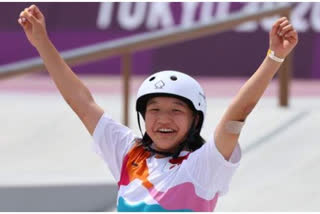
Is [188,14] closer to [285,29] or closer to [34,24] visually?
[34,24]

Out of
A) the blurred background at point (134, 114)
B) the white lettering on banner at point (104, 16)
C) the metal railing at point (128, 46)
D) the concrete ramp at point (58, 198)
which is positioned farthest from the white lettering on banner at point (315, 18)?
the concrete ramp at point (58, 198)

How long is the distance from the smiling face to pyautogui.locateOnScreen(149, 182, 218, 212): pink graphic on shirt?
173 millimetres

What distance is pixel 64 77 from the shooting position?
2.92m

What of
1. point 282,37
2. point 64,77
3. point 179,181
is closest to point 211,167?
point 179,181

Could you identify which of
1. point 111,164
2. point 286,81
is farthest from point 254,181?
point 111,164

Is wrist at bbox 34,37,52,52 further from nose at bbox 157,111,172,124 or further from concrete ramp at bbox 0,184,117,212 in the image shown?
concrete ramp at bbox 0,184,117,212

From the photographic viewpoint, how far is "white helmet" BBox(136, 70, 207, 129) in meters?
2.74

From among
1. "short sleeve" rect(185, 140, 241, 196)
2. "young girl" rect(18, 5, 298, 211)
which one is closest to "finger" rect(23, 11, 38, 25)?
"young girl" rect(18, 5, 298, 211)

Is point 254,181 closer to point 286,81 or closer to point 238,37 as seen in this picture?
point 286,81

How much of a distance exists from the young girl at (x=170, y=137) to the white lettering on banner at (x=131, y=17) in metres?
9.89

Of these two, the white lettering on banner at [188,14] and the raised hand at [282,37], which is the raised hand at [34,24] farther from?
the white lettering on banner at [188,14]

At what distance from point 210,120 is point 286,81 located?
71 cm

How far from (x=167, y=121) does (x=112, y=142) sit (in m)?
0.26

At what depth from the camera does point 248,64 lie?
1270cm
